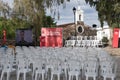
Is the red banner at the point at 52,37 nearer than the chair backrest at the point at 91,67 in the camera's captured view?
No

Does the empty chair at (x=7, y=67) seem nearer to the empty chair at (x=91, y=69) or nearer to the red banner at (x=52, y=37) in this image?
the empty chair at (x=91, y=69)

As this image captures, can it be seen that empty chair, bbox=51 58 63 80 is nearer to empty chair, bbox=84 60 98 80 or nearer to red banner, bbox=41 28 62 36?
empty chair, bbox=84 60 98 80

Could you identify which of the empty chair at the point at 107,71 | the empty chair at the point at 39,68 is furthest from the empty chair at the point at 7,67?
the empty chair at the point at 107,71

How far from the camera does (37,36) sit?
3419 centimetres

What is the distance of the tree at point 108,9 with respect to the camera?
80.0ft

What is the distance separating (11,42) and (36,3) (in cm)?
583

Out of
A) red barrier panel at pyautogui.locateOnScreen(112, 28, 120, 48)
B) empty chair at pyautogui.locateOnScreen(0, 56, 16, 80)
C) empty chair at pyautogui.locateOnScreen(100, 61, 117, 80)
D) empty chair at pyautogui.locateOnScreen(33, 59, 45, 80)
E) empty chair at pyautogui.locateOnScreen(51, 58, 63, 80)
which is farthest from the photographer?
red barrier panel at pyautogui.locateOnScreen(112, 28, 120, 48)

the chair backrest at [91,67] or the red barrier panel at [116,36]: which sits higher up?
the red barrier panel at [116,36]

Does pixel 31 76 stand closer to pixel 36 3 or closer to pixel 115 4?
pixel 115 4

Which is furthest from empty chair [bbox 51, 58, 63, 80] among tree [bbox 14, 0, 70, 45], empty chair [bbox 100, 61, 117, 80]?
tree [bbox 14, 0, 70, 45]

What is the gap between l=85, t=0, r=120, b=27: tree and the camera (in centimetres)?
2439

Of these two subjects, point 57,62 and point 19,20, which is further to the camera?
point 19,20

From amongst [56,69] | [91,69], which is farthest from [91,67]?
[56,69]

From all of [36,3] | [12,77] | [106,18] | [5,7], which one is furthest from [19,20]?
[12,77]
